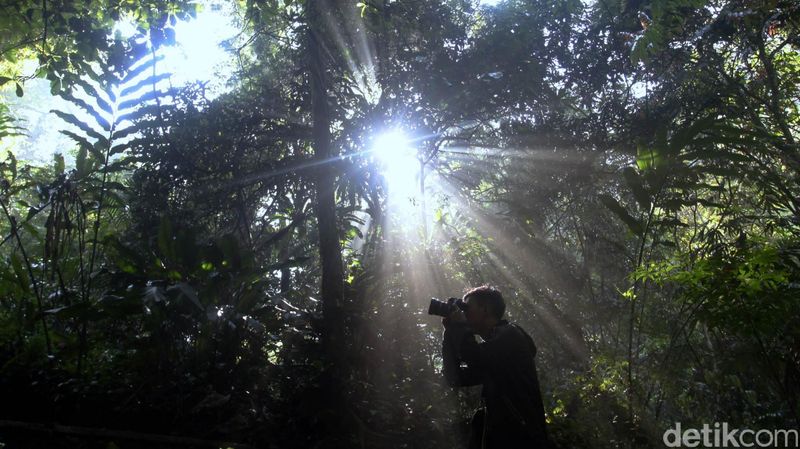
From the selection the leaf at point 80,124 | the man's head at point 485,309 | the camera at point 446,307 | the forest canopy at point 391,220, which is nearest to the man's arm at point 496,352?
the man's head at point 485,309

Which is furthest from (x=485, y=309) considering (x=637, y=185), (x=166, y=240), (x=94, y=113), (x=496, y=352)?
(x=94, y=113)

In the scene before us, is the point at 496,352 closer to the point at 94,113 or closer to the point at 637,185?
the point at 637,185

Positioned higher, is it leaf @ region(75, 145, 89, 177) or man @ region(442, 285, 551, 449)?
leaf @ region(75, 145, 89, 177)

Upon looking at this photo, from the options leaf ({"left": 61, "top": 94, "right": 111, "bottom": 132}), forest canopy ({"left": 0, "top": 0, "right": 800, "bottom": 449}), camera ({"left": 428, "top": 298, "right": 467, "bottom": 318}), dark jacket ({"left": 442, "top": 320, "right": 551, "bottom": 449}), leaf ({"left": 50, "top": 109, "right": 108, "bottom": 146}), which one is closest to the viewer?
dark jacket ({"left": 442, "top": 320, "right": 551, "bottom": 449})

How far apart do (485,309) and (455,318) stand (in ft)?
0.66

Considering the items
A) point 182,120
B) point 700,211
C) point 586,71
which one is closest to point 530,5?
point 586,71

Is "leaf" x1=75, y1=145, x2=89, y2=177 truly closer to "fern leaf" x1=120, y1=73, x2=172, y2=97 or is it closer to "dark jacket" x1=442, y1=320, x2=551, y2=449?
"fern leaf" x1=120, y1=73, x2=172, y2=97

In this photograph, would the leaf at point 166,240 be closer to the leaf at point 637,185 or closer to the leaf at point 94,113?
the leaf at point 94,113

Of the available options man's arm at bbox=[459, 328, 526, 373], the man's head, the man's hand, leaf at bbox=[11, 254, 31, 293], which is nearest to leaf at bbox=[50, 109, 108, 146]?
leaf at bbox=[11, 254, 31, 293]

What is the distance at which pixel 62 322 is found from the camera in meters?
4.71

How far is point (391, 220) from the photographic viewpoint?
7406mm

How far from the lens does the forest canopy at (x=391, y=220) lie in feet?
11.9

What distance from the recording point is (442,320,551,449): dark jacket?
254 centimetres

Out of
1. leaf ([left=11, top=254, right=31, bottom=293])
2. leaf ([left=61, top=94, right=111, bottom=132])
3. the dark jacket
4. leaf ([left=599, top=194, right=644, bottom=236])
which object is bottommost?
the dark jacket
